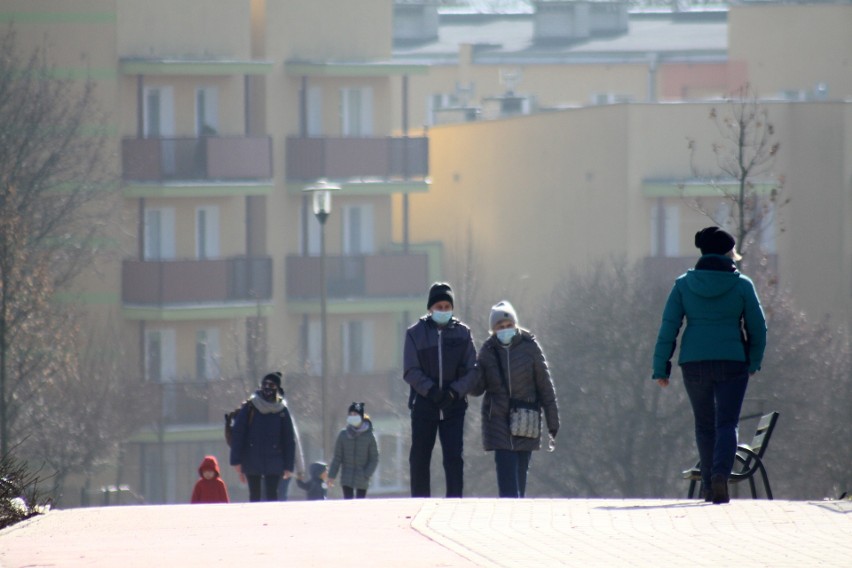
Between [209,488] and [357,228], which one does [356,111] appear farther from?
[209,488]

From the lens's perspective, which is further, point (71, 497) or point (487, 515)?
point (71, 497)

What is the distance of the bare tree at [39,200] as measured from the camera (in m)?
36.1

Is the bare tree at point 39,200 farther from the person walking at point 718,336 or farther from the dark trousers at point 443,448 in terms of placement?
the person walking at point 718,336

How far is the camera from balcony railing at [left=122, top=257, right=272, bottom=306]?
49656 millimetres

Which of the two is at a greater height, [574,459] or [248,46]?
[248,46]

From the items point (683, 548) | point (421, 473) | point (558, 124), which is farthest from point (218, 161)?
point (683, 548)

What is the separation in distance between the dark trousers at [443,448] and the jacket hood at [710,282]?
2.71 meters

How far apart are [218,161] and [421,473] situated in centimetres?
3568

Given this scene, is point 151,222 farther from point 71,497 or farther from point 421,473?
point 421,473

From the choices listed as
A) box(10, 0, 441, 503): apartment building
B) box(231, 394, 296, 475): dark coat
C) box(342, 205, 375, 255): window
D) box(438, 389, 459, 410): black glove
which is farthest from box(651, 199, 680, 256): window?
box(438, 389, 459, 410): black glove

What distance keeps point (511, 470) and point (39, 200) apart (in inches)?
1191

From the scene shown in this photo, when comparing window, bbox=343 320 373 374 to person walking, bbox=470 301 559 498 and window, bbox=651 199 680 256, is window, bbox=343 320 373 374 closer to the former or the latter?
window, bbox=651 199 680 256

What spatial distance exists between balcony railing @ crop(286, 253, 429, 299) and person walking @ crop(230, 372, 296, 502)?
35011mm

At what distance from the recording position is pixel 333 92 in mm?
53094
